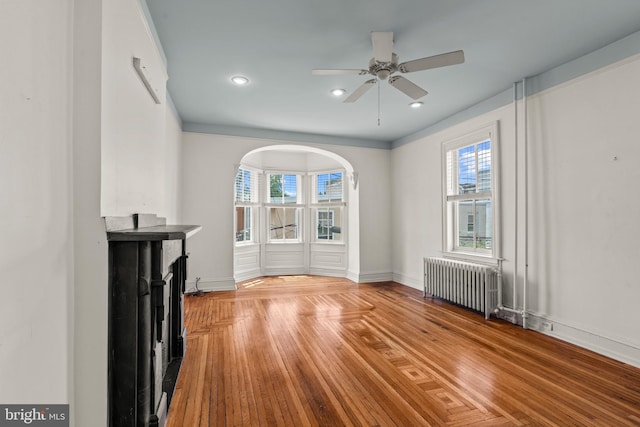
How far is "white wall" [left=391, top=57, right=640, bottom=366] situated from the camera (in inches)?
105

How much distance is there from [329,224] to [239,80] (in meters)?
4.01

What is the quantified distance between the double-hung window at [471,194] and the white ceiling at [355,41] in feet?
2.21

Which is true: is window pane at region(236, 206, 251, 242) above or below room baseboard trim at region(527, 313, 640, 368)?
above

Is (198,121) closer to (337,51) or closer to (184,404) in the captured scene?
(337,51)

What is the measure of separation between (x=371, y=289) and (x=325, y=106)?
3218mm

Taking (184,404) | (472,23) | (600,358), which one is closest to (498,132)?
(472,23)

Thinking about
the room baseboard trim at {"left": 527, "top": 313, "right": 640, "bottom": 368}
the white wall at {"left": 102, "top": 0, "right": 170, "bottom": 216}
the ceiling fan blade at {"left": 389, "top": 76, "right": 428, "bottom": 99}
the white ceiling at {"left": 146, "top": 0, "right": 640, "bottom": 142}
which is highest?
the white ceiling at {"left": 146, "top": 0, "right": 640, "bottom": 142}

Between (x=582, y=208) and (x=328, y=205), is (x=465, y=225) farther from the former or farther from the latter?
(x=328, y=205)

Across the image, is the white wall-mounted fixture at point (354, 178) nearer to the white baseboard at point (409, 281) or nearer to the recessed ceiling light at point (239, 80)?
the white baseboard at point (409, 281)

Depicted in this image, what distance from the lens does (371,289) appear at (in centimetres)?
536

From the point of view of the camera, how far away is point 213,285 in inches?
199

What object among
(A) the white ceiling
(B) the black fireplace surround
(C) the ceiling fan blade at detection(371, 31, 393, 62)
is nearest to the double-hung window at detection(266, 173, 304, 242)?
(A) the white ceiling

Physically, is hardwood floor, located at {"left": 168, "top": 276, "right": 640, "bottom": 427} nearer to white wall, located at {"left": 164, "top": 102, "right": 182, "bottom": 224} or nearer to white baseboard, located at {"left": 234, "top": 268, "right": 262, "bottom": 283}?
white wall, located at {"left": 164, "top": 102, "right": 182, "bottom": 224}

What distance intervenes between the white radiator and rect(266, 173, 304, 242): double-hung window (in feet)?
10.4
